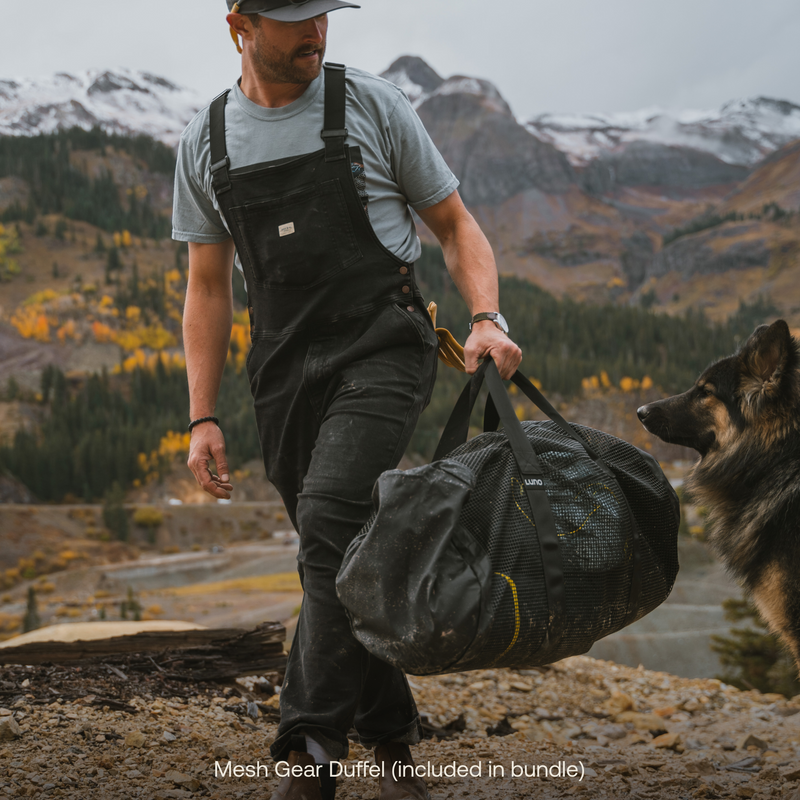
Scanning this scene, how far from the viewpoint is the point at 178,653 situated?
5.42 meters

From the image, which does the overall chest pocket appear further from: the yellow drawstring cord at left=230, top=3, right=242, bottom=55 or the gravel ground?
the gravel ground

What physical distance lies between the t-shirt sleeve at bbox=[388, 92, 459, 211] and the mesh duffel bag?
85cm

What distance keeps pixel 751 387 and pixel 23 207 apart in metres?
197

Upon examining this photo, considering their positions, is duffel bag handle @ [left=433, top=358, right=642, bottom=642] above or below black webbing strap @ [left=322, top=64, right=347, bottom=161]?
below

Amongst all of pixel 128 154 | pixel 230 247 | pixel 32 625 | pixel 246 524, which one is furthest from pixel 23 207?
pixel 230 247

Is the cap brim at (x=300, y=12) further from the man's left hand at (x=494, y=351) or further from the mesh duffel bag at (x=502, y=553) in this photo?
the mesh duffel bag at (x=502, y=553)

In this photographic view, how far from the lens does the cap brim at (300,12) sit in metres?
2.74

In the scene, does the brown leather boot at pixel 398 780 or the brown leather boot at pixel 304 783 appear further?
the brown leather boot at pixel 398 780

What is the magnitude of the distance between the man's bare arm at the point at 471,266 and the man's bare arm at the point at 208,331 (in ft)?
3.18

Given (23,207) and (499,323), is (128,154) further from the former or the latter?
(499,323)

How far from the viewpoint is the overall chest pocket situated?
113 inches

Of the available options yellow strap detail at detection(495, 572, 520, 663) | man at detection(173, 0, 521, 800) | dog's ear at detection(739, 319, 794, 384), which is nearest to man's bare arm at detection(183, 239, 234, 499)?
man at detection(173, 0, 521, 800)

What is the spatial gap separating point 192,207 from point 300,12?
36.7 inches

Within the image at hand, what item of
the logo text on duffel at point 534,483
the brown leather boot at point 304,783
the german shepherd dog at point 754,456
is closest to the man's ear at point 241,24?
the logo text on duffel at point 534,483
